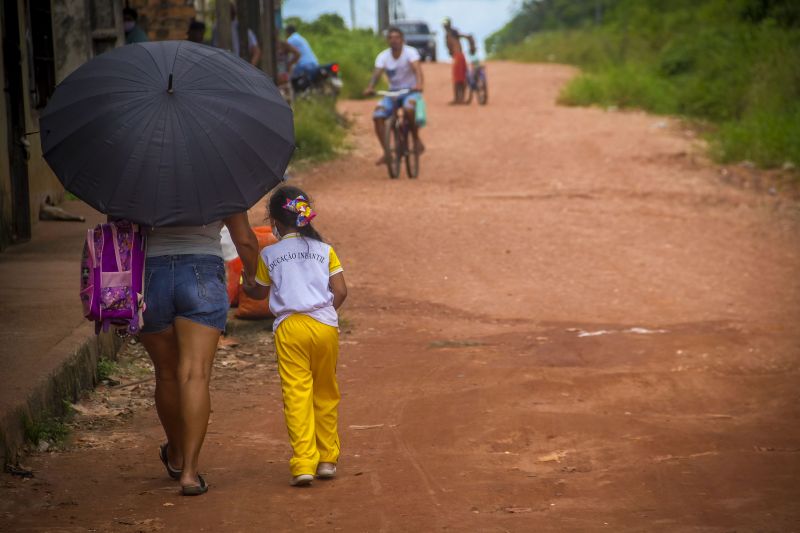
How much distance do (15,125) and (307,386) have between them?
581 cm

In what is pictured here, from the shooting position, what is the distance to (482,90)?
1064 inches

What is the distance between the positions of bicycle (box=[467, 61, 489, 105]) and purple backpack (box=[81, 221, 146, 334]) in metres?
22.4

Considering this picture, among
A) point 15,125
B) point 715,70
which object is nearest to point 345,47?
point 715,70

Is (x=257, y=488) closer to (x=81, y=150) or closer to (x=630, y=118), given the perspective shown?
(x=81, y=150)

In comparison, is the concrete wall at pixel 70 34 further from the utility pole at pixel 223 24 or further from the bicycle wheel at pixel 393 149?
the bicycle wheel at pixel 393 149

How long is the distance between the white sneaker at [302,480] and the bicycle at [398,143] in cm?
1087

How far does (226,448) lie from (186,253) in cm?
151

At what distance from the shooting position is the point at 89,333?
23.7ft

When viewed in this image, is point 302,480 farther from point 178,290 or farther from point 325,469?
point 178,290

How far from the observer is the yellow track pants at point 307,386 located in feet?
17.4

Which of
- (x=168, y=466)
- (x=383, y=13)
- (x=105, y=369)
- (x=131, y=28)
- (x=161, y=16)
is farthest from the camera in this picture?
(x=383, y=13)

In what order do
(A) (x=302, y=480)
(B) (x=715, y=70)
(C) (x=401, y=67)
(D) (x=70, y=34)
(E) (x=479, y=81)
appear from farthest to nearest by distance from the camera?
Result: (E) (x=479, y=81)
(B) (x=715, y=70)
(C) (x=401, y=67)
(D) (x=70, y=34)
(A) (x=302, y=480)

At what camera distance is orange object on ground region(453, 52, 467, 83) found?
1067 inches

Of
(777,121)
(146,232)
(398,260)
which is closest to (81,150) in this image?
(146,232)
